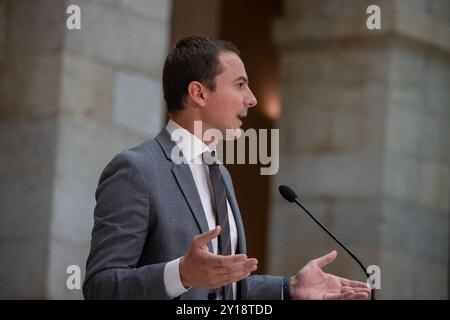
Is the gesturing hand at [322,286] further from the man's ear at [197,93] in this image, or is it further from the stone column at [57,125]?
the stone column at [57,125]

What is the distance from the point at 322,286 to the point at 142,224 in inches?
26.3

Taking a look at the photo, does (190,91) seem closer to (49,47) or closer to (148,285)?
(148,285)

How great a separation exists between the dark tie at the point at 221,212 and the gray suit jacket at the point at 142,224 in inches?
2.4

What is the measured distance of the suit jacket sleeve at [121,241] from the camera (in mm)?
4145

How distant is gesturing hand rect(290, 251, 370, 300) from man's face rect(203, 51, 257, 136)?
2.01ft

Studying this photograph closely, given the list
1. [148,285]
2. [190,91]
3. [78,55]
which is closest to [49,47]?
[78,55]

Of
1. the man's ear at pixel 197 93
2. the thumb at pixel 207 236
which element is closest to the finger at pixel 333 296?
the thumb at pixel 207 236

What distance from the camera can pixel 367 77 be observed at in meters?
9.62

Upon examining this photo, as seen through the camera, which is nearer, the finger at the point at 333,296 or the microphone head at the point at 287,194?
the finger at the point at 333,296

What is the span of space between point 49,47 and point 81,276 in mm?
1313

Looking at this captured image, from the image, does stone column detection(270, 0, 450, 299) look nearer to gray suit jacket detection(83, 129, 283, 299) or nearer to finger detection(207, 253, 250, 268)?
gray suit jacket detection(83, 129, 283, 299)

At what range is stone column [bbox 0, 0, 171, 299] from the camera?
23.3 feet

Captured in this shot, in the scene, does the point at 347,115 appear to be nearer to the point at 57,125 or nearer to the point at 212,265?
the point at 57,125

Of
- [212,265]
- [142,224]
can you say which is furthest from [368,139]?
[212,265]
